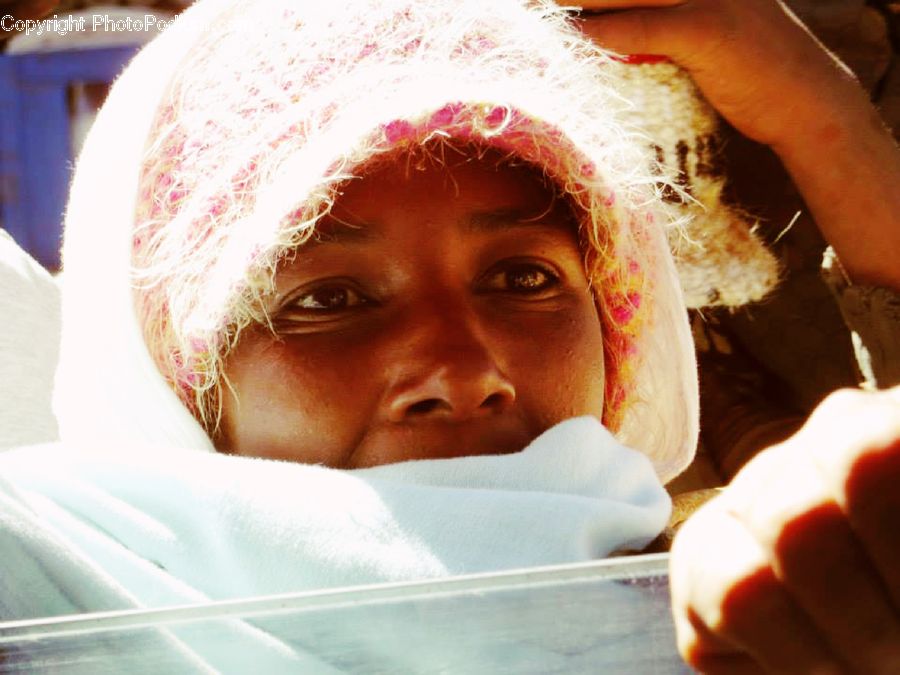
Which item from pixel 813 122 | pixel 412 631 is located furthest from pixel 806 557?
pixel 813 122

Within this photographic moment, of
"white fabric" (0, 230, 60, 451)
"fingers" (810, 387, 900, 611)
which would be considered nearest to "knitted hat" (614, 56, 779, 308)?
"white fabric" (0, 230, 60, 451)

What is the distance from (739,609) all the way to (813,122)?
119 centimetres

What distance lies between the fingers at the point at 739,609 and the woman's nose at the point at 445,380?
1.52 feet

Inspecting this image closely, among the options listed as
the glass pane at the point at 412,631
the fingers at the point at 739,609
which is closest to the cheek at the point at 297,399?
the glass pane at the point at 412,631

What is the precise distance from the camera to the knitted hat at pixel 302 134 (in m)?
0.98

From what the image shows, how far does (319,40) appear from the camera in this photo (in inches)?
41.6

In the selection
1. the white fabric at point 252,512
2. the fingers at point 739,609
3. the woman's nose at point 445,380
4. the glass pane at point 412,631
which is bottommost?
the white fabric at point 252,512

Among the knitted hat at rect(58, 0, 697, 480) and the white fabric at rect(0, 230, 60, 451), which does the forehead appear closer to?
the knitted hat at rect(58, 0, 697, 480)

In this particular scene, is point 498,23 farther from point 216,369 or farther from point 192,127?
point 216,369

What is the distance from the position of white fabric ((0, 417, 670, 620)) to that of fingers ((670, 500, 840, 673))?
0.36 m

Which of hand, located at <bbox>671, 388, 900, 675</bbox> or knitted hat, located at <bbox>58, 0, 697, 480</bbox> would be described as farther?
knitted hat, located at <bbox>58, 0, 697, 480</bbox>

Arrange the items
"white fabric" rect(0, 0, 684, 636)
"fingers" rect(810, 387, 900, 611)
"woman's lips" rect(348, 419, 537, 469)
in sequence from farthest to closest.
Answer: "woman's lips" rect(348, 419, 537, 469), "white fabric" rect(0, 0, 684, 636), "fingers" rect(810, 387, 900, 611)

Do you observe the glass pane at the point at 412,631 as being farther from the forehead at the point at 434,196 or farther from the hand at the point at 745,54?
the hand at the point at 745,54

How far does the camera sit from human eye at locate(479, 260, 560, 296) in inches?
42.1
